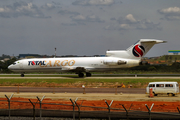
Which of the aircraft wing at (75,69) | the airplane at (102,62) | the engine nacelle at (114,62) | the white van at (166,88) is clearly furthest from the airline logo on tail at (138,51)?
the white van at (166,88)

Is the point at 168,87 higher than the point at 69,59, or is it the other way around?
the point at 69,59

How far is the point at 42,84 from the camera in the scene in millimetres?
45406

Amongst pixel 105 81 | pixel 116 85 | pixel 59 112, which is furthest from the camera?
pixel 105 81

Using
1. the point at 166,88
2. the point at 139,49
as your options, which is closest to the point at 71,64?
the point at 139,49

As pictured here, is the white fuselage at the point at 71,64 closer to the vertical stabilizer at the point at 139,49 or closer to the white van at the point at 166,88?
the vertical stabilizer at the point at 139,49

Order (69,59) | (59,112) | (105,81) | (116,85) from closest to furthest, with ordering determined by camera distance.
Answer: (59,112) < (116,85) < (105,81) < (69,59)

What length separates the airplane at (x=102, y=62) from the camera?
52.0 m

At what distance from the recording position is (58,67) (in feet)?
182

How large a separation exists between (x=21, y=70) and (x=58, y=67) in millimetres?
9242

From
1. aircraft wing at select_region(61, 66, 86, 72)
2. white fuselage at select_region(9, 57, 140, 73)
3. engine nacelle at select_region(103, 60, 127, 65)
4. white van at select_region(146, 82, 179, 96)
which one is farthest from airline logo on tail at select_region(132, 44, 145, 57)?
white van at select_region(146, 82, 179, 96)

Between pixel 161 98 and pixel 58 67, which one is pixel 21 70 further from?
pixel 161 98

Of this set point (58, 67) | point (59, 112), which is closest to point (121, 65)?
point (58, 67)

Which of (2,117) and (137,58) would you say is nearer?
(2,117)

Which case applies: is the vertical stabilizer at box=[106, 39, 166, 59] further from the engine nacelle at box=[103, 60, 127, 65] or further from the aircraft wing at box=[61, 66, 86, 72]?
the aircraft wing at box=[61, 66, 86, 72]
